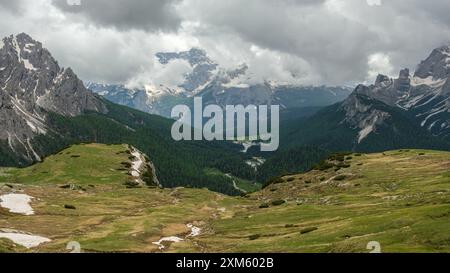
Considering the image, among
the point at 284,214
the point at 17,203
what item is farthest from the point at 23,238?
the point at 284,214

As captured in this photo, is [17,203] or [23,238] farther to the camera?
[17,203]

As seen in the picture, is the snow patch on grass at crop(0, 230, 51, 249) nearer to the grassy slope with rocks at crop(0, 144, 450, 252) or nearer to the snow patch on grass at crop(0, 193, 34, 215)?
the grassy slope with rocks at crop(0, 144, 450, 252)

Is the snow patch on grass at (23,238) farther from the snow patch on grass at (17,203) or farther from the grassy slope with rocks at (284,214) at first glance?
the snow patch on grass at (17,203)

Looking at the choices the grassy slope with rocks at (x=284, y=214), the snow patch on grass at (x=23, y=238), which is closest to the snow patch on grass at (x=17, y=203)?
the grassy slope with rocks at (x=284, y=214)

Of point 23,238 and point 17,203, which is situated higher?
point 17,203

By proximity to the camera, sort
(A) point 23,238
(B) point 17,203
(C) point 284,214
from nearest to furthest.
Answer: (A) point 23,238 → (C) point 284,214 → (B) point 17,203

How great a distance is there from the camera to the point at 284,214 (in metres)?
85.9

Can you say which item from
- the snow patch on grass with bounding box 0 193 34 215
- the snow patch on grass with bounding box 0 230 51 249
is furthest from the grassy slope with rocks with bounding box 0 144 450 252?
the snow patch on grass with bounding box 0 230 51 249

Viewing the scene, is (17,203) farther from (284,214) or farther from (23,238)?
(284,214)

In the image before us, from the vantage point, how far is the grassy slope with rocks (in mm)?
51438

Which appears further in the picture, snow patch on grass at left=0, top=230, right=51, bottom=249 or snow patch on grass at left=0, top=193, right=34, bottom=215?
snow patch on grass at left=0, top=193, right=34, bottom=215

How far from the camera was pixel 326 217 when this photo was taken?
75125 mm
